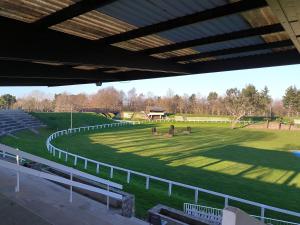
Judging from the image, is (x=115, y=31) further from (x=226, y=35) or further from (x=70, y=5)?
(x=226, y=35)

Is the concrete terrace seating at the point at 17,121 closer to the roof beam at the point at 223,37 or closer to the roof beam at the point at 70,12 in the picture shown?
the roof beam at the point at 223,37

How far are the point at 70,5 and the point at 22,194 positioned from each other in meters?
4.90

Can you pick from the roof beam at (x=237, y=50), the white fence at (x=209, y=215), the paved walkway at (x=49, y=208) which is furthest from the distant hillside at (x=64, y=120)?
the roof beam at (x=237, y=50)

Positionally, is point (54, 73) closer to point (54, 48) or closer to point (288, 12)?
point (54, 48)

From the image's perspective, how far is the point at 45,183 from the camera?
8.12m

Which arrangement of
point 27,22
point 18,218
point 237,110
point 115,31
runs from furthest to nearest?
point 237,110, point 18,218, point 115,31, point 27,22

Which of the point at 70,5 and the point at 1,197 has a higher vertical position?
the point at 70,5

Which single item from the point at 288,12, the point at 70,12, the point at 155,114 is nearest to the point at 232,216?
the point at 288,12

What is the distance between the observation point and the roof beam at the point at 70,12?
3.92 meters

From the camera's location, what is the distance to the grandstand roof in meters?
4.03

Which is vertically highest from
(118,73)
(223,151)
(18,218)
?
(118,73)

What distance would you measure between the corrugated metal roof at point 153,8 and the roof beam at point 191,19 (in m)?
0.10

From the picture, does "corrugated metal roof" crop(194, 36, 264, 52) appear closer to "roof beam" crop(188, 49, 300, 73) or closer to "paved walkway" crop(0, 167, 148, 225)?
"roof beam" crop(188, 49, 300, 73)

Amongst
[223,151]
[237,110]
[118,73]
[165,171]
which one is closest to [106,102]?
[237,110]
